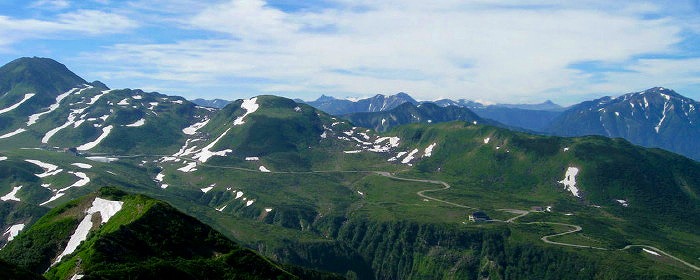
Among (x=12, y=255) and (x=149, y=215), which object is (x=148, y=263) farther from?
(x=12, y=255)

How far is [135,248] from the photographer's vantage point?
339 ft

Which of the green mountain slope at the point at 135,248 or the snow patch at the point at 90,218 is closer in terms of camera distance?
the green mountain slope at the point at 135,248

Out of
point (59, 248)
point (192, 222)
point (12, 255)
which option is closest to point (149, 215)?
point (192, 222)

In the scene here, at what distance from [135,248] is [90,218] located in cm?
3833

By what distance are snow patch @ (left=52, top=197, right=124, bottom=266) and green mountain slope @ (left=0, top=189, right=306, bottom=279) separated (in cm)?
79

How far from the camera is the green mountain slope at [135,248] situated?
9256 cm

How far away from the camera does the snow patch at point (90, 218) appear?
121312 mm

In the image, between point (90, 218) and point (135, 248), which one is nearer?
point (135, 248)

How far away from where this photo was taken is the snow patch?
121 metres

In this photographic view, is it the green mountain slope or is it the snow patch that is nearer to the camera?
the green mountain slope

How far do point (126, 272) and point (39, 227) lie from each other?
2491 inches

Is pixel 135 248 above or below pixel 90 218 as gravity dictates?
above

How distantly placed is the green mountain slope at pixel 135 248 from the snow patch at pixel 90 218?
0.79 meters

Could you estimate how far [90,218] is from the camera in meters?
135
